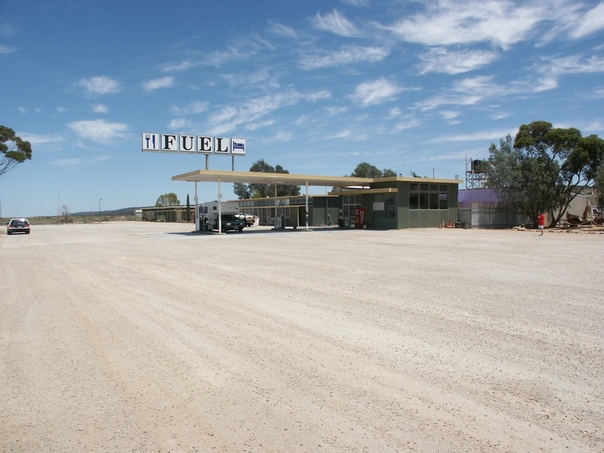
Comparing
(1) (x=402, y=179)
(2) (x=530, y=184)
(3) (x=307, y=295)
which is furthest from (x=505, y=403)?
(2) (x=530, y=184)

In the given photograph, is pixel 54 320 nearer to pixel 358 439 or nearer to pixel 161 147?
pixel 358 439

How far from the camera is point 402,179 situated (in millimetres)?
36031

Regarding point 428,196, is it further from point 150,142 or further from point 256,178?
point 150,142

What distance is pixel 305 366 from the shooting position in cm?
513

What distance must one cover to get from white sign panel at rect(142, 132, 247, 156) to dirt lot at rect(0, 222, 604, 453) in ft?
80.0

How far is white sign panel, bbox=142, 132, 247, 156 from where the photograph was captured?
3350cm

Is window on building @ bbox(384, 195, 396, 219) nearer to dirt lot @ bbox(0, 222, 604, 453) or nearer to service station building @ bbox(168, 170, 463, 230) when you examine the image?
service station building @ bbox(168, 170, 463, 230)

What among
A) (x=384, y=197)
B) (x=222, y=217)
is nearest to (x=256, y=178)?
(x=222, y=217)

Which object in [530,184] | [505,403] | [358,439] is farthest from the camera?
[530,184]

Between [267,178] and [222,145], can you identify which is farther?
[222,145]

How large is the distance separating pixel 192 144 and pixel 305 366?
3246cm

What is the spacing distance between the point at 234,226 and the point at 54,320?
2932 centimetres

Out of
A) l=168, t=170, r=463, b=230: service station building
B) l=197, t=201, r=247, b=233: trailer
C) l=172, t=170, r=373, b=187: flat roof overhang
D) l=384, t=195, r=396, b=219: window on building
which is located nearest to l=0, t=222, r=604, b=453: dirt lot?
l=172, t=170, r=373, b=187: flat roof overhang

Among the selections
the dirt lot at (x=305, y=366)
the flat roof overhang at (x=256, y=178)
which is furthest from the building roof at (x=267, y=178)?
the dirt lot at (x=305, y=366)
